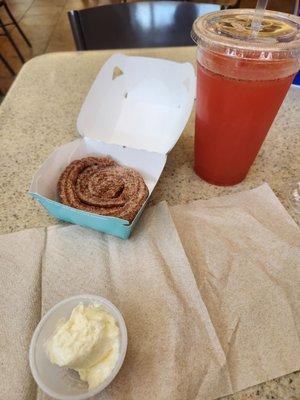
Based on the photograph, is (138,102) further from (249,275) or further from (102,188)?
(249,275)

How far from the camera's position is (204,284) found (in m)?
0.41

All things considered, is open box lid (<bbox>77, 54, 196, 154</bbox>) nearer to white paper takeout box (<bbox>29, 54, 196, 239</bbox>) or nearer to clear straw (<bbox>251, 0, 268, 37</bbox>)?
white paper takeout box (<bbox>29, 54, 196, 239</bbox>)

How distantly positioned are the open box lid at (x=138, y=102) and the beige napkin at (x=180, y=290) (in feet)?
0.69

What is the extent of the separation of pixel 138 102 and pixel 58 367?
0.56 meters

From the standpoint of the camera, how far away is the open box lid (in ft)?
2.02

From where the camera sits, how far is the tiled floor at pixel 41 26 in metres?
2.34

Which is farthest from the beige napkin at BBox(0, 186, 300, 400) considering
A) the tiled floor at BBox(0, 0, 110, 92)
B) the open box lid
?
the tiled floor at BBox(0, 0, 110, 92)

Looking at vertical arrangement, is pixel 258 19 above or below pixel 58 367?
above

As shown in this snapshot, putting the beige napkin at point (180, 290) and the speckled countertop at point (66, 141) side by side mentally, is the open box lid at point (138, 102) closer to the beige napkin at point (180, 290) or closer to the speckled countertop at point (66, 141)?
the speckled countertop at point (66, 141)

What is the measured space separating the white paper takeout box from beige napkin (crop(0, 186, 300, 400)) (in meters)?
0.10

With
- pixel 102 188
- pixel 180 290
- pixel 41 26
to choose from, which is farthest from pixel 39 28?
pixel 180 290

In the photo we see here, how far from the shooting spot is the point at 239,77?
1.30ft

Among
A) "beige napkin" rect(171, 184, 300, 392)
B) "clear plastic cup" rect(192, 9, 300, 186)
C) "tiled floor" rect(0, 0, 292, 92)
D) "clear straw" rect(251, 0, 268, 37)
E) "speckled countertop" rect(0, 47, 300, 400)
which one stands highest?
"clear straw" rect(251, 0, 268, 37)

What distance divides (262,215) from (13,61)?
2434mm
